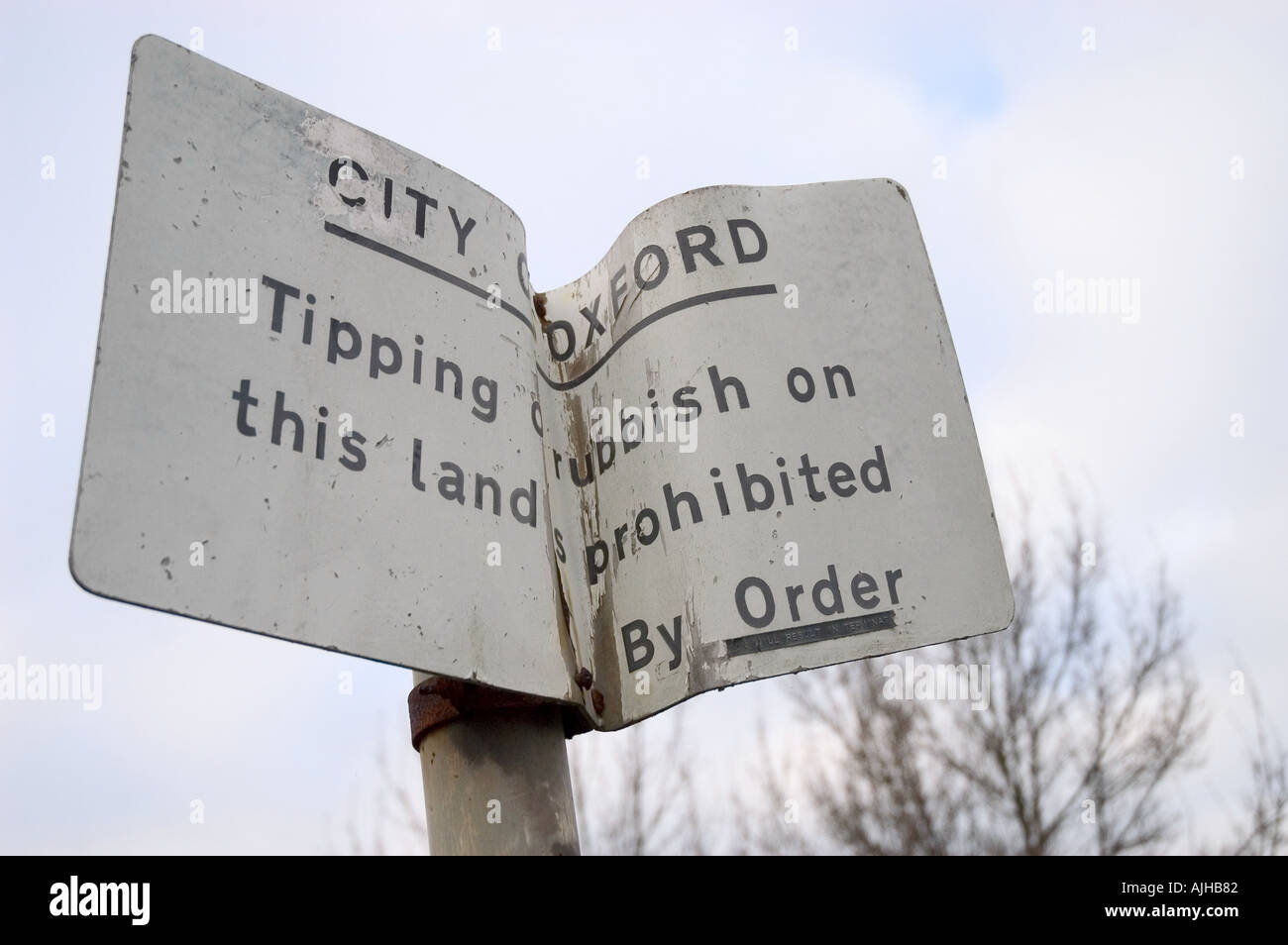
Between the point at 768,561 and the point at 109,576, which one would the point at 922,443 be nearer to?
the point at 768,561

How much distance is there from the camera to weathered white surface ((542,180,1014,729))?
5.64ft

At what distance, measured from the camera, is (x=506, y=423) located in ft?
5.68

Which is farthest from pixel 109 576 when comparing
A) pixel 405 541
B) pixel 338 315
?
pixel 338 315

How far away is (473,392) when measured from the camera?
171cm

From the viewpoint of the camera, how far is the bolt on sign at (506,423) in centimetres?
139

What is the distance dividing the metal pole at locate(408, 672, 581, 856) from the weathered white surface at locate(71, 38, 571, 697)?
0.10 metres

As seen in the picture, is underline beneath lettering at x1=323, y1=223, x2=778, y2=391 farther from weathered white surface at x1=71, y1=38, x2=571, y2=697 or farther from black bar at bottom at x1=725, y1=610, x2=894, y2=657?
black bar at bottom at x1=725, y1=610, x2=894, y2=657

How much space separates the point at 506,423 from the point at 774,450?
1.34 ft

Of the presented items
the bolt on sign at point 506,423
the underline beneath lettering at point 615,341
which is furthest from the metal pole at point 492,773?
the underline beneath lettering at point 615,341

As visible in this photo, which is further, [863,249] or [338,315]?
Result: [863,249]

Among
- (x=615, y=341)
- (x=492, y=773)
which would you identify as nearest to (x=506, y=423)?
(x=615, y=341)

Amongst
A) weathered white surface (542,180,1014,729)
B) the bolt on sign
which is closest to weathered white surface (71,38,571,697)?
the bolt on sign

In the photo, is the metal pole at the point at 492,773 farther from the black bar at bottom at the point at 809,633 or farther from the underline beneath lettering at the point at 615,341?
the underline beneath lettering at the point at 615,341
